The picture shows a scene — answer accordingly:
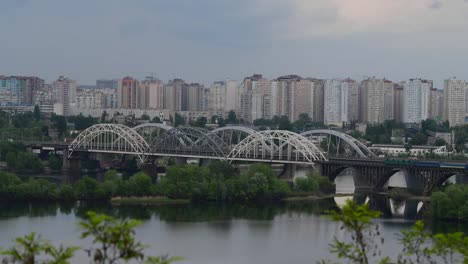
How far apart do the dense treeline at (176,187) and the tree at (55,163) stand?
29.9ft

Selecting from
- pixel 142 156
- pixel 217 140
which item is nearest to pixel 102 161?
pixel 142 156

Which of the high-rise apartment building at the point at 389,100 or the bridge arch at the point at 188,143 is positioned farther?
the high-rise apartment building at the point at 389,100

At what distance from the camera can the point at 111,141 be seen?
120ft

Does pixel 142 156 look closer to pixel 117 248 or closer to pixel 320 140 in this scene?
pixel 320 140

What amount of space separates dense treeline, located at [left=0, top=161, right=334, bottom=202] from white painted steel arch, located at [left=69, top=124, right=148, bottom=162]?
8.82 metres

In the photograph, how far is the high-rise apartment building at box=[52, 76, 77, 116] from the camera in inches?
2862

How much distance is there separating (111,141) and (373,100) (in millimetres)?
28208

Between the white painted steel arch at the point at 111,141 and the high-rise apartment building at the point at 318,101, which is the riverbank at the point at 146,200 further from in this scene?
the high-rise apartment building at the point at 318,101

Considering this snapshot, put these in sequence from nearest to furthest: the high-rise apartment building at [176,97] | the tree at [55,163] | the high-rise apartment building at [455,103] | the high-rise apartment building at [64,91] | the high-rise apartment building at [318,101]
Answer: the tree at [55,163] < the high-rise apartment building at [455,103] < the high-rise apartment building at [318,101] < the high-rise apartment building at [64,91] < the high-rise apartment building at [176,97]

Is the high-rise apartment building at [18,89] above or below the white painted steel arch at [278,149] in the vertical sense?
above

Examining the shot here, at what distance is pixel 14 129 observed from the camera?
143ft

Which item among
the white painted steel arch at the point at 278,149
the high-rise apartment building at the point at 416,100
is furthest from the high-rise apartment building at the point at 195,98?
the white painted steel arch at the point at 278,149

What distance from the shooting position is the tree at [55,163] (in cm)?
3384

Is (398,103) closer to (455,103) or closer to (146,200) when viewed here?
(455,103)
